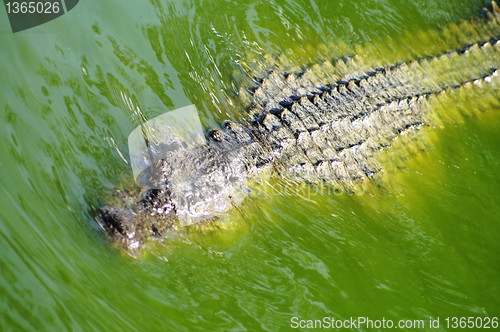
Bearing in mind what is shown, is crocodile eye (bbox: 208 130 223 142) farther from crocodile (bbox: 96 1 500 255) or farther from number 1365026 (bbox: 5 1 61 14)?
number 1365026 (bbox: 5 1 61 14)

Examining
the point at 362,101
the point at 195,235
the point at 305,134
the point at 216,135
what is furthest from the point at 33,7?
the point at 362,101

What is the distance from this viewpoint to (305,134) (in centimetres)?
400

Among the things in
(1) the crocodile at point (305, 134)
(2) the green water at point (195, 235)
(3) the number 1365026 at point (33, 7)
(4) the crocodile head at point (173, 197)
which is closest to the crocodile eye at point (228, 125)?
(1) the crocodile at point (305, 134)

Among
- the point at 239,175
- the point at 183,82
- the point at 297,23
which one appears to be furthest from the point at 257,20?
the point at 239,175

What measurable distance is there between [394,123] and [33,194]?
12.7ft

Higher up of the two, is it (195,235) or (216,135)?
(216,135)

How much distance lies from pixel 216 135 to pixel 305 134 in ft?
3.04

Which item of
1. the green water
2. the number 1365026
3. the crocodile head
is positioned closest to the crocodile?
the crocodile head

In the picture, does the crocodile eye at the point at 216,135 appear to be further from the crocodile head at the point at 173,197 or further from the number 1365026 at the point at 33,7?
the number 1365026 at the point at 33,7

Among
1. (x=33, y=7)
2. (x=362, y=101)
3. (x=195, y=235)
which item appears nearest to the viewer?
(x=195, y=235)

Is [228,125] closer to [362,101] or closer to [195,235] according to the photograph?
[195,235]

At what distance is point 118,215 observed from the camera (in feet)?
9.45

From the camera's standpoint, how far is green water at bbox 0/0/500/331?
2.62 m

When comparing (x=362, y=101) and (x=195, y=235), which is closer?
(x=195, y=235)
